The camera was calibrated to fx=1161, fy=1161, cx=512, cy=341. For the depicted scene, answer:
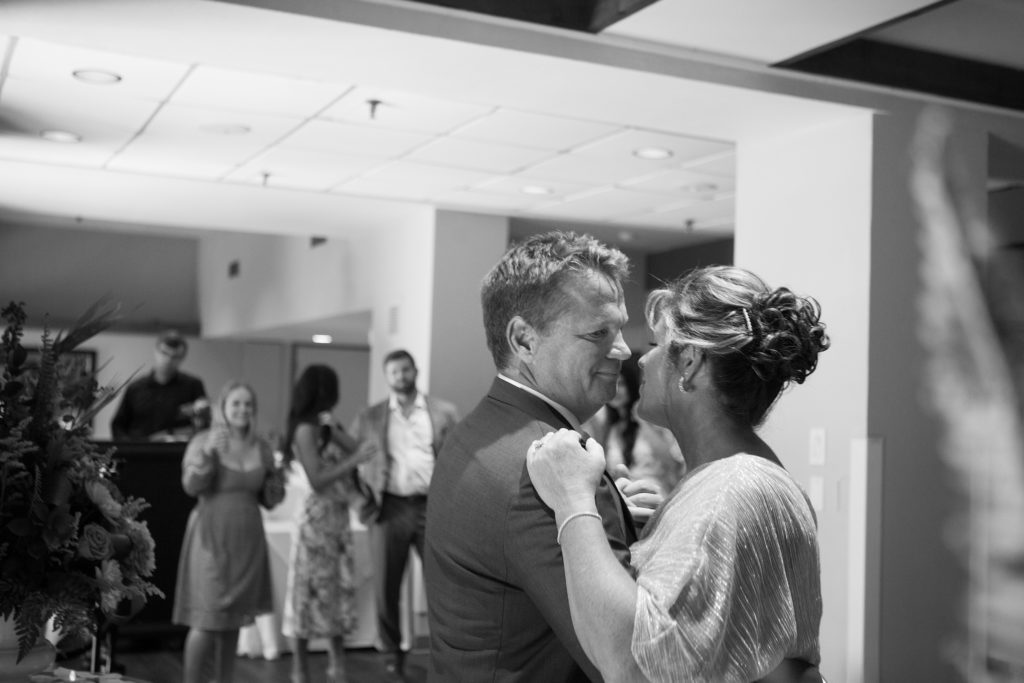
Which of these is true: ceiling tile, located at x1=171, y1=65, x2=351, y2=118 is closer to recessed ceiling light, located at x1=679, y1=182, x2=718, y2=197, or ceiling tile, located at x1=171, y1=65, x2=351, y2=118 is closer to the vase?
recessed ceiling light, located at x1=679, y1=182, x2=718, y2=197

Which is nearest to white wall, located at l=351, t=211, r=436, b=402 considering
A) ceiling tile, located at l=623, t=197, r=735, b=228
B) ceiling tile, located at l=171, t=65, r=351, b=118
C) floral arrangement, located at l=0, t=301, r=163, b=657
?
ceiling tile, located at l=623, t=197, r=735, b=228

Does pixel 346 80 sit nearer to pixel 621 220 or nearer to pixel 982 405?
pixel 982 405

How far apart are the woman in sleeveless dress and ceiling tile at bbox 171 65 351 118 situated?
1.46 m

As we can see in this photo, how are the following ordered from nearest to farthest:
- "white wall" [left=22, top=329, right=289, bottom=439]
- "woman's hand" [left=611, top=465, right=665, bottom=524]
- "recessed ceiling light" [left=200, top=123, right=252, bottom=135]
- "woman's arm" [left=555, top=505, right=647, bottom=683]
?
1. "woman's arm" [left=555, top=505, right=647, bottom=683]
2. "woman's hand" [left=611, top=465, right=665, bottom=524]
3. "recessed ceiling light" [left=200, top=123, right=252, bottom=135]
4. "white wall" [left=22, top=329, right=289, bottom=439]

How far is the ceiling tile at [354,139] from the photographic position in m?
5.92

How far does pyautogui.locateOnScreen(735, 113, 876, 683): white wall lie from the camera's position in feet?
16.1

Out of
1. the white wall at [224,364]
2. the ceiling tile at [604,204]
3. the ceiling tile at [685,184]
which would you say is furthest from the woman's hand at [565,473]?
the white wall at [224,364]

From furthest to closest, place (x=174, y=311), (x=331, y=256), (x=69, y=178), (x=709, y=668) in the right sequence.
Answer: (x=174, y=311) → (x=331, y=256) → (x=69, y=178) → (x=709, y=668)

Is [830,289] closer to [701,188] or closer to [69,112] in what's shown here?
[701,188]

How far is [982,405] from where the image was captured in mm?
5004

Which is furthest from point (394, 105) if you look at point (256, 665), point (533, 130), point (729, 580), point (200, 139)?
point (729, 580)

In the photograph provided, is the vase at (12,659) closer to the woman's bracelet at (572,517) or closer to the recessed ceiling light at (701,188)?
the woman's bracelet at (572,517)

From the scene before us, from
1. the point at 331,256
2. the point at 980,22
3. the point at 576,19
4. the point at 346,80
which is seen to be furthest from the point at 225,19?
the point at 331,256

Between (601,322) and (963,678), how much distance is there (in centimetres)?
408
